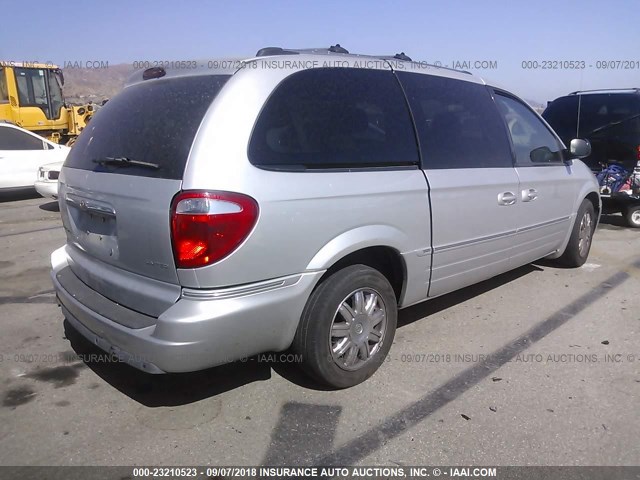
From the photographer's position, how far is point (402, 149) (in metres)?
3.26

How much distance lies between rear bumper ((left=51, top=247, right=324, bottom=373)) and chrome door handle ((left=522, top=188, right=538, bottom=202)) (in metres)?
2.21

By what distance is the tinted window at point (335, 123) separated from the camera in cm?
267

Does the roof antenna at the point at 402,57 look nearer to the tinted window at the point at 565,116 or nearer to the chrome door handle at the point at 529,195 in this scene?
the chrome door handle at the point at 529,195

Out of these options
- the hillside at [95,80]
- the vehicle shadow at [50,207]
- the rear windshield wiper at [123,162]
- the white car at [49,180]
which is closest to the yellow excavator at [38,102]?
the vehicle shadow at [50,207]

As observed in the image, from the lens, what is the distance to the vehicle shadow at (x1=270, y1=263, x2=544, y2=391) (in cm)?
325

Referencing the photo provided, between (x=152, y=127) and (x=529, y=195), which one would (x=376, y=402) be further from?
(x=529, y=195)

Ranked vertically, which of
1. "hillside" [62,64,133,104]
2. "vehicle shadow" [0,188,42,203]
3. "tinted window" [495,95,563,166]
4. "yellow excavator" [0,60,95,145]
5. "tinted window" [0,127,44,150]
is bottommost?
"vehicle shadow" [0,188,42,203]

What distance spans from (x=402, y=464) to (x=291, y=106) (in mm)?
1837

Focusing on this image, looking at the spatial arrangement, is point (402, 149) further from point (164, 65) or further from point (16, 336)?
point (16, 336)

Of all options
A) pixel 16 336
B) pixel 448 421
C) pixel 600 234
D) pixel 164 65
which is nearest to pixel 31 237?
pixel 16 336

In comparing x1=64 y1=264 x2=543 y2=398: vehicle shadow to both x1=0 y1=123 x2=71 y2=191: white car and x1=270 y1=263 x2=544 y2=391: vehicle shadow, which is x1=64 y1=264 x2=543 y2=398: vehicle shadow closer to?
x1=270 y1=263 x2=544 y2=391: vehicle shadow

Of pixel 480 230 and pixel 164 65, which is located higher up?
pixel 164 65

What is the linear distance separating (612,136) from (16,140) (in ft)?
33.8

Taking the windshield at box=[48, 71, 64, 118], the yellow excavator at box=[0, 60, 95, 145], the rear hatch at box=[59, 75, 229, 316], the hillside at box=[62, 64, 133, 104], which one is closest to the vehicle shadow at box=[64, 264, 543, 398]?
the rear hatch at box=[59, 75, 229, 316]
